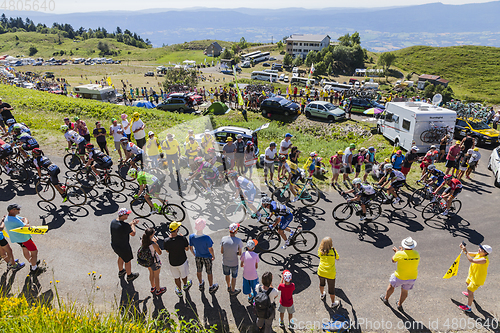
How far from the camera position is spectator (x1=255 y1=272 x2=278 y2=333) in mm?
5098

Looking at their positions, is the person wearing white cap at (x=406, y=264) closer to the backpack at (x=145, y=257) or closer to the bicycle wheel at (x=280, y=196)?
the bicycle wheel at (x=280, y=196)

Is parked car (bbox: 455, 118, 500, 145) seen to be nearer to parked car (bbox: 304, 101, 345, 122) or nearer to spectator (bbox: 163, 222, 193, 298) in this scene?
parked car (bbox: 304, 101, 345, 122)

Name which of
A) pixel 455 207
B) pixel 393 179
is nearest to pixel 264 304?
pixel 393 179

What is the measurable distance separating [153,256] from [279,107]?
23.2m

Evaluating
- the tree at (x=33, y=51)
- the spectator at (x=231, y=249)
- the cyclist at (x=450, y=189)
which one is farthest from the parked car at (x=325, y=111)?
the tree at (x=33, y=51)

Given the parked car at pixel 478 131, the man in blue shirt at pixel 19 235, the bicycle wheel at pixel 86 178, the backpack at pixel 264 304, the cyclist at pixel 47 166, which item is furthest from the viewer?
the parked car at pixel 478 131

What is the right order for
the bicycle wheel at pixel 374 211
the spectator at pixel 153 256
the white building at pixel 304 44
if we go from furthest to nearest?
1. the white building at pixel 304 44
2. the bicycle wheel at pixel 374 211
3. the spectator at pixel 153 256

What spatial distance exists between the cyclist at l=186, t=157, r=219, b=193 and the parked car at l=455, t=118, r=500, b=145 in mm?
19430

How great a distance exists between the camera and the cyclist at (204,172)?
9.87 m

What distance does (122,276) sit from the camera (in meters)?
7.00

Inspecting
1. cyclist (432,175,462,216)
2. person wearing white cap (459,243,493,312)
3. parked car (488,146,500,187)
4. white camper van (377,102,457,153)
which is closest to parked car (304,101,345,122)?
white camper van (377,102,457,153)

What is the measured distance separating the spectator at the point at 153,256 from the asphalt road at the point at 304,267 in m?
0.22

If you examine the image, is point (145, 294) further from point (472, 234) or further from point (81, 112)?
point (81, 112)

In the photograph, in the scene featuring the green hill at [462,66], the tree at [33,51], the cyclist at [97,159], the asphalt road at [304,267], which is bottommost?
the asphalt road at [304,267]
